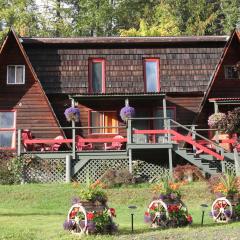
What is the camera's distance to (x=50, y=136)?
915 inches

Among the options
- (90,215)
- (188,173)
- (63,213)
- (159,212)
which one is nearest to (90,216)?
(90,215)

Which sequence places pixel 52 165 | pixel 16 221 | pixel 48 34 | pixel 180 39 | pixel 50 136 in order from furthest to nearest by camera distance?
pixel 48 34, pixel 180 39, pixel 50 136, pixel 52 165, pixel 16 221

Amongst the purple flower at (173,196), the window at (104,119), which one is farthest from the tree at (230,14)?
the purple flower at (173,196)

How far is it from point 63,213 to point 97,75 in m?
11.5

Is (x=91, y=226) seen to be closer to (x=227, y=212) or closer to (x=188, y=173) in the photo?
(x=227, y=212)

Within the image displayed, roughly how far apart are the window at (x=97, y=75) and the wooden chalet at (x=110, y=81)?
0.16ft

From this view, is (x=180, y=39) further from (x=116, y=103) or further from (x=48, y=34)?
(x=48, y=34)

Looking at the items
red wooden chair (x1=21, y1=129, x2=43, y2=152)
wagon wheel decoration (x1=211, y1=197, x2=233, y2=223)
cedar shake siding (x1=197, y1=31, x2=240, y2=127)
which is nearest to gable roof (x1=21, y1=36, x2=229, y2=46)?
cedar shake siding (x1=197, y1=31, x2=240, y2=127)

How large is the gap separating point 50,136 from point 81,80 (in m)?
3.14

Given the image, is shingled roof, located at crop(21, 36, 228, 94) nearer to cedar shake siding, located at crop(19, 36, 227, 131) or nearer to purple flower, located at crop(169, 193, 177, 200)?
cedar shake siding, located at crop(19, 36, 227, 131)

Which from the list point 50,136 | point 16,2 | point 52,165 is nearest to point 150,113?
point 50,136

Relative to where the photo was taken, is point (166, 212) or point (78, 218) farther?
point (166, 212)

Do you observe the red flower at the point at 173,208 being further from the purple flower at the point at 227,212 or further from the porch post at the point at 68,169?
the porch post at the point at 68,169

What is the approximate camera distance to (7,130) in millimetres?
21703
